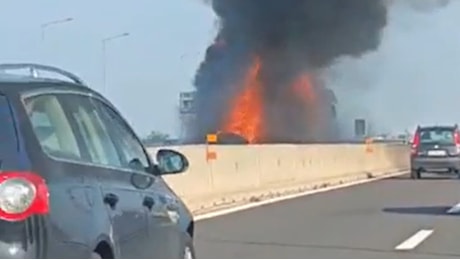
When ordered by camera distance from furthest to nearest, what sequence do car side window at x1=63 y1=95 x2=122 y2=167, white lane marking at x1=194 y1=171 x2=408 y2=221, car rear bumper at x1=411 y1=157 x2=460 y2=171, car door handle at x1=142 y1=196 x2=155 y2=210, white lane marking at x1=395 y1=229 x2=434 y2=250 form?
car rear bumper at x1=411 y1=157 x2=460 y2=171
white lane marking at x1=194 y1=171 x2=408 y2=221
white lane marking at x1=395 y1=229 x2=434 y2=250
car door handle at x1=142 y1=196 x2=155 y2=210
car side window at x1=63 y1=95 x2=122 y2=167

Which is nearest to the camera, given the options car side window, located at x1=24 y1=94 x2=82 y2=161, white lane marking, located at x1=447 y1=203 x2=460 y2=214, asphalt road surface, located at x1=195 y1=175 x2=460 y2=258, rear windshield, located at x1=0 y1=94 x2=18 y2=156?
rear windshield, located at x1=0 y1=94 x2=18 y2=156

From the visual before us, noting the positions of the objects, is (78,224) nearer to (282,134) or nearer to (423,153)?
(423,153)

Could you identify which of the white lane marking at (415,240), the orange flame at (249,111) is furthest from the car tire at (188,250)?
the orange flame at (249,111)

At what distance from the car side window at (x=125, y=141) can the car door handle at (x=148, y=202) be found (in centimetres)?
22

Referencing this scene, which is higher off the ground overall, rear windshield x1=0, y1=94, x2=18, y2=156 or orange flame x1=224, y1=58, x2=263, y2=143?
orange flame x1=224, y1=58, x2=263, y2=143

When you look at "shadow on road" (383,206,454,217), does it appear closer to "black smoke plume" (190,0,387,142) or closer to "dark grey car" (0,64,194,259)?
"dark grey car" (0,64,194,259)

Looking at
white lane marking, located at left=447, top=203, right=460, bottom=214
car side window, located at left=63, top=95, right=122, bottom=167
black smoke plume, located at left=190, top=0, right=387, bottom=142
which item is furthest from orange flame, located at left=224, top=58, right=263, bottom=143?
car side window, located at left=63, top=95, right=122, bottom=167

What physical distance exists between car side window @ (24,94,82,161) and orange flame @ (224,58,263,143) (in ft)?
162

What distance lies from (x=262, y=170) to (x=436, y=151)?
30.8 ft

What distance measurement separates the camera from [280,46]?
5428cm

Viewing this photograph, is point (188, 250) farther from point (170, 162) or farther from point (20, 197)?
point (20, 197)

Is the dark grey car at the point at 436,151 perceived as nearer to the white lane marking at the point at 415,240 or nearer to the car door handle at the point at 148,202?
the white lane marking at the point at 415,240

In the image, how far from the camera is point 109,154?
725cm

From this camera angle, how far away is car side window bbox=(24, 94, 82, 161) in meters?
6.22
